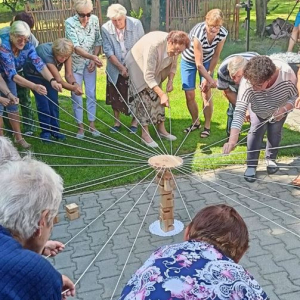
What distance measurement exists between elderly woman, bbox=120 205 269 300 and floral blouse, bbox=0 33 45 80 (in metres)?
3.74

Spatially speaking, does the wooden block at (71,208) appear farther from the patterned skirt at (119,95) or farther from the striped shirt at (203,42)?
the striped shirt at (203,42)

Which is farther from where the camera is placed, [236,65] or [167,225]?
[236,65]

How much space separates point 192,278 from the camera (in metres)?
1.65

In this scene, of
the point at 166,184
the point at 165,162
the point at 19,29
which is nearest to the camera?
the point at 165,162

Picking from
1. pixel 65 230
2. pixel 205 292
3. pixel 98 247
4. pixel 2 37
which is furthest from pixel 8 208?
pixel 2 37

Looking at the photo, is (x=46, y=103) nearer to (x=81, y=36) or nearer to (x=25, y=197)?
(x=81, y=36)

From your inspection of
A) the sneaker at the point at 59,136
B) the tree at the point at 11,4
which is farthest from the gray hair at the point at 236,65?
the tree at the point at 11,4

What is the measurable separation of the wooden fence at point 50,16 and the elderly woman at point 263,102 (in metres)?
6.75

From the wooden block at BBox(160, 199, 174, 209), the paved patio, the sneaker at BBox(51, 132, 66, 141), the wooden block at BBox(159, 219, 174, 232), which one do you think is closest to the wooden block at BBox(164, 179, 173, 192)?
the wooden block at BBox(160, 199, 174, 209)

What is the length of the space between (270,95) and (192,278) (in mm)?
3035

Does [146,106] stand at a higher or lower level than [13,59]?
lower

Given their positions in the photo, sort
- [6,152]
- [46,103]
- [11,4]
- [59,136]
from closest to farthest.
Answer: [6,152], [46,103], [59,136], [11,4]

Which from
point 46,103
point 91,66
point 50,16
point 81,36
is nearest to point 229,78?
point 91,66

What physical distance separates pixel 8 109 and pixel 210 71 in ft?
7.99
